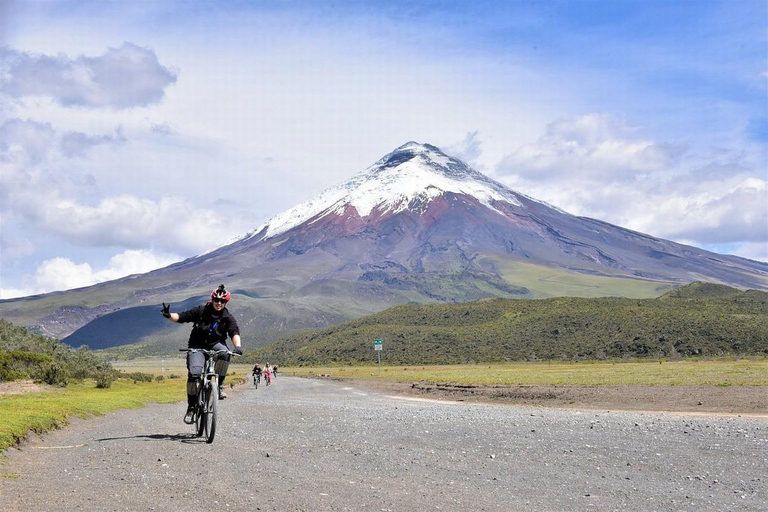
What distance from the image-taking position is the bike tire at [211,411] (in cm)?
1299

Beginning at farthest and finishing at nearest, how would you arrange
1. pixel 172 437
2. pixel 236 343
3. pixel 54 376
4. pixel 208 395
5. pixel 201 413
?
pixel 54 376 → pixel 172 437 → pixel 201 413 → pixel 208 395 → pixel 236 343

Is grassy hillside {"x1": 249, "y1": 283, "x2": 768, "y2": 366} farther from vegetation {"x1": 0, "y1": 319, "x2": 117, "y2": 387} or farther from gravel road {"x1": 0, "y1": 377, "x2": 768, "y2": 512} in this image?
gravel road {"x1": 0, "y1": 377, "x2": 768, "y2": 512}

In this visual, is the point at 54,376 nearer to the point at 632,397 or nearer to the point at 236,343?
the point at 236,343

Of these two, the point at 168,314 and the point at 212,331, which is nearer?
the point at 168,314

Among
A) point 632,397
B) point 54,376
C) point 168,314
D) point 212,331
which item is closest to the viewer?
point 168,314

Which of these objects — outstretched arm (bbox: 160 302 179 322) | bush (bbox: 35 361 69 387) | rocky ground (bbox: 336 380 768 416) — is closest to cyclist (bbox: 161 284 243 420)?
outstretched arm (bbox: 160 302 179 322)

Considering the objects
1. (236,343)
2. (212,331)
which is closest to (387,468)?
(236,343)

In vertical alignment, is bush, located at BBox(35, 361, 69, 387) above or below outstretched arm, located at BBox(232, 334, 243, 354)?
below

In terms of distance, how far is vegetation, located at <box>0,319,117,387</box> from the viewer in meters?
31.2

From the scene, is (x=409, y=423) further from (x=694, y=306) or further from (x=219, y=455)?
(x=694, y=306)

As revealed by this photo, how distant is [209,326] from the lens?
12906 mm

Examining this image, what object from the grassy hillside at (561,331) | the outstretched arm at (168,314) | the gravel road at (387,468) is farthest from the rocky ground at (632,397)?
the grassy hillside at (561,331)

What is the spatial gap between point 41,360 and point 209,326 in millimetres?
24796

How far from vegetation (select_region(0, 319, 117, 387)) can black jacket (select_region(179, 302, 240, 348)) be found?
19523 millimetres
